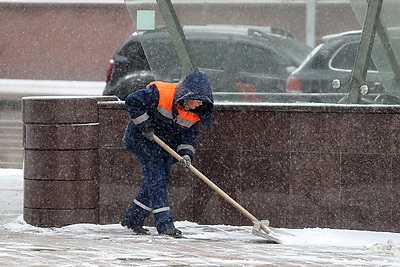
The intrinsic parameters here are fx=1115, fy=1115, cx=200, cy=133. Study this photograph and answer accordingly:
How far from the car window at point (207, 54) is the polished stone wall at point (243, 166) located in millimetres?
857

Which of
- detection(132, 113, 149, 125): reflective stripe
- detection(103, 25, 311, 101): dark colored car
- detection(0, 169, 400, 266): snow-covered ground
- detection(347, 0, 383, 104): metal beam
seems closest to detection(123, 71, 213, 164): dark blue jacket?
detection(132, 113, 149, 125): reflective stripe

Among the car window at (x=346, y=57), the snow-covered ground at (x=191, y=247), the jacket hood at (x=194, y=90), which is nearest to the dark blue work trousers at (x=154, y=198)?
the snow-covered ground at (x=191, y=247)

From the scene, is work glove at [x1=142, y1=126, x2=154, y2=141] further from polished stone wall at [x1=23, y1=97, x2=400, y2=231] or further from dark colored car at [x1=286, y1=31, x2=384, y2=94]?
dark colored car at [x1=286, y1=31, x2=384, y2=94]

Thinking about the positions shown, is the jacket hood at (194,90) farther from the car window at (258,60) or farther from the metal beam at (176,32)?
the metal beam at (176,32)

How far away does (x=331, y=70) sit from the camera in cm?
961

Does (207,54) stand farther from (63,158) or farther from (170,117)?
(63,158)

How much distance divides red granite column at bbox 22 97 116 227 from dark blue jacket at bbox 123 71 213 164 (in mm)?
561

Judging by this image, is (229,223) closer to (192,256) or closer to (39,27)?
(192,256)

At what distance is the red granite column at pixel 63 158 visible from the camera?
902 cm

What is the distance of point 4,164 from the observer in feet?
51.8

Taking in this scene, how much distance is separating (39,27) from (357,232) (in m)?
31.1

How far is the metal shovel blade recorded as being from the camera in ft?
27.1

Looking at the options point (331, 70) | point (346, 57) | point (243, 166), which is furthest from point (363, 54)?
point (243, 166)

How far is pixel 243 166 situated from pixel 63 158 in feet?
4.80
